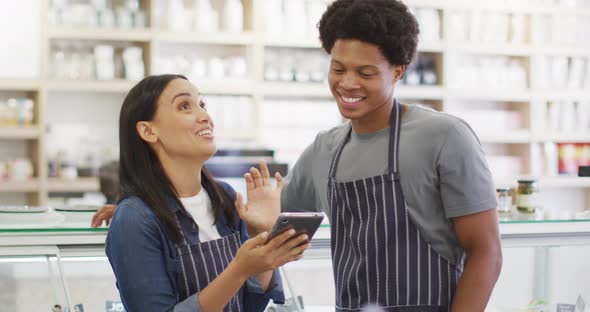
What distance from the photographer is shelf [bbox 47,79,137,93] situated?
5.72m

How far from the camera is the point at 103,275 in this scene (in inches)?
87.4

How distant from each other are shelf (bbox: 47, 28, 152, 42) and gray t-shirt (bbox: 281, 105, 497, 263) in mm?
4236

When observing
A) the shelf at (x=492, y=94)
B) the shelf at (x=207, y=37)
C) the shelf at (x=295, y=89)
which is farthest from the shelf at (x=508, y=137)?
the shelf at (x=207, y=37)

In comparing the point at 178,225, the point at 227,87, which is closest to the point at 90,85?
the point at 227,87

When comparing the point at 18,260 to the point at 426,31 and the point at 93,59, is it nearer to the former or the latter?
the point at 93,59

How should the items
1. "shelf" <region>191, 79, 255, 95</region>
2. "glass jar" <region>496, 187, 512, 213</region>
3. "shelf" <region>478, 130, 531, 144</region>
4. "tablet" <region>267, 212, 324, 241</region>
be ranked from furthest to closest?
"shelf" <region>478, 130, 531, 144</region> → "shelf" <region>191, 79, 255, 95</region> → "glass jar" <region>496, 187, 512, 213</region> → "tablet" <region>267, 212, 324, 241</region>

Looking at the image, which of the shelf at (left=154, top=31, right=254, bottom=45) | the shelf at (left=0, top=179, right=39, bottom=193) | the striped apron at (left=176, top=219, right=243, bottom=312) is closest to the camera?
the striped apron at (left=176, top=219, right=243, bottom=312)

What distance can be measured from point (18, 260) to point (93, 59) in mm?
3984

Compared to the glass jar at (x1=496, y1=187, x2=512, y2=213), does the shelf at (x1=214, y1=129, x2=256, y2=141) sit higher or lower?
lower

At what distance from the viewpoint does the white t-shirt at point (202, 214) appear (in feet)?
5.63

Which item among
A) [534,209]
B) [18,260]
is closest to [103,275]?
[18,260]

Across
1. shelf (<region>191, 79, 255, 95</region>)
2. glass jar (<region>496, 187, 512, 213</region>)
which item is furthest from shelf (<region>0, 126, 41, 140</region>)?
glass jar (<region>496, 187, 512, 213</region>)

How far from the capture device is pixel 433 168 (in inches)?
66.6

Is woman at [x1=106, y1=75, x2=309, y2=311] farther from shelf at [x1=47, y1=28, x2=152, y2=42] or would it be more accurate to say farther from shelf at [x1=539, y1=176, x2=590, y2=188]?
shelf at [x1=539, y1=176, x2=590, y2=188]
